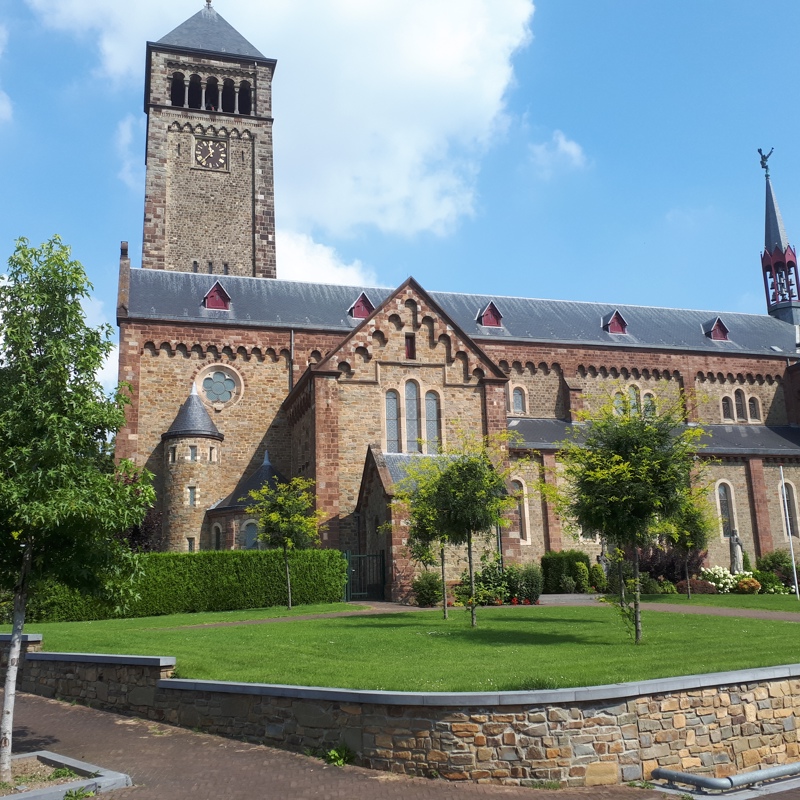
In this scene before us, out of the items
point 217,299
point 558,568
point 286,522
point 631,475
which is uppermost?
point 217,299

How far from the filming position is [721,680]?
36.5 feet

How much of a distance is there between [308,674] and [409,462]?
1998 cm

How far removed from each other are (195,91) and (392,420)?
35048mm

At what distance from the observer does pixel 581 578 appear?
117 feet

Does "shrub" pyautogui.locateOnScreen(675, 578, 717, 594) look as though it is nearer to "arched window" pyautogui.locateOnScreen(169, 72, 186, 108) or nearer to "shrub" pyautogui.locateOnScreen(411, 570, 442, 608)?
"shrub" pyautogui.locateOnScreen(411, 570, 442, 608)

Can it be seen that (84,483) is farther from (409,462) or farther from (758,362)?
(758,362)

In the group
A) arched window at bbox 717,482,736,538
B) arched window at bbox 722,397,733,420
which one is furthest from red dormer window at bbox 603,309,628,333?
arched window at bbox 717,482,736,538

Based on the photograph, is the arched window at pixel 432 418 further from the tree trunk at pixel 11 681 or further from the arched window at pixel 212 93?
the arched window at pixel 212 93

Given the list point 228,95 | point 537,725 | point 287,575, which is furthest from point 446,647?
point 228,95

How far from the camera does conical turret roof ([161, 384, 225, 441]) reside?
37.0 meters

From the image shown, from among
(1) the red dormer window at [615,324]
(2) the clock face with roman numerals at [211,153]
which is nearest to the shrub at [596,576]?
(1) the red dormer window at [615,324]

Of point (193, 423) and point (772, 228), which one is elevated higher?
point (772, 228)

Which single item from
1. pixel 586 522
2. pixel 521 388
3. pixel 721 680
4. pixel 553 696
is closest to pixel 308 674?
pixel 553 696

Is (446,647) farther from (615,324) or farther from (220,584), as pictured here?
(615,324)
